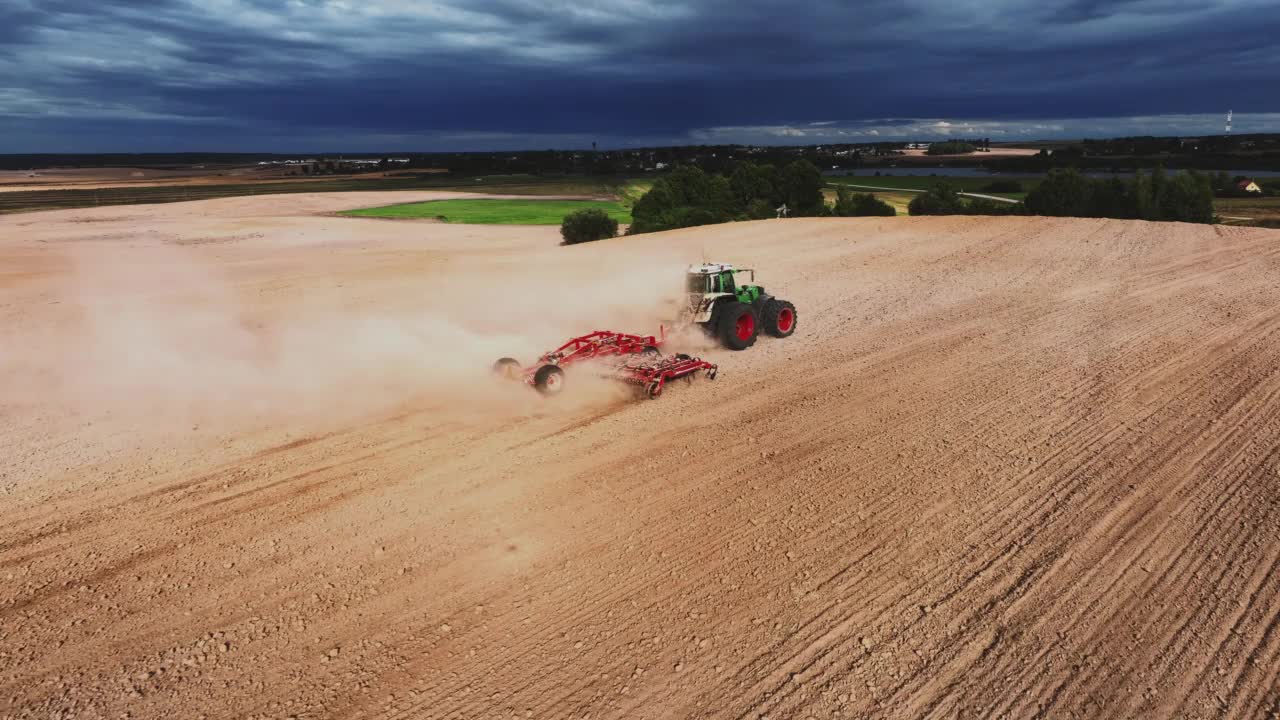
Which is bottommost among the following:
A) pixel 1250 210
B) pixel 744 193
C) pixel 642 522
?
pixel 1250 210

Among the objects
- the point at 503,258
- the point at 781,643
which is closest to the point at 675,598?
the point at 781,643

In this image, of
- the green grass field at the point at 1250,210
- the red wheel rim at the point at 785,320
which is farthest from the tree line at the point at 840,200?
the red wheel rim at the point at 785,320

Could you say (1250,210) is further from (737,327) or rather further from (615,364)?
(615,364)

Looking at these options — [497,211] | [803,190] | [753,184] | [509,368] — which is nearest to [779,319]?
[509,368]

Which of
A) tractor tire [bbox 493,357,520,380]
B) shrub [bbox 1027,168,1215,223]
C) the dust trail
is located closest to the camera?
the dust trail

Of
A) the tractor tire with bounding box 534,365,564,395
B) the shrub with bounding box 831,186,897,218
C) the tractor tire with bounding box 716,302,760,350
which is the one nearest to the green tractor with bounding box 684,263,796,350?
the tractor tire with bounding box 716,302,760,350

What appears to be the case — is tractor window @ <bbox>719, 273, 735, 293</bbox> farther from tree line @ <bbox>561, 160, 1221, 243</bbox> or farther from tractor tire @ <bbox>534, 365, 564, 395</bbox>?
tree line @ <bbox>561, 160, 1221, 243</bbox>
